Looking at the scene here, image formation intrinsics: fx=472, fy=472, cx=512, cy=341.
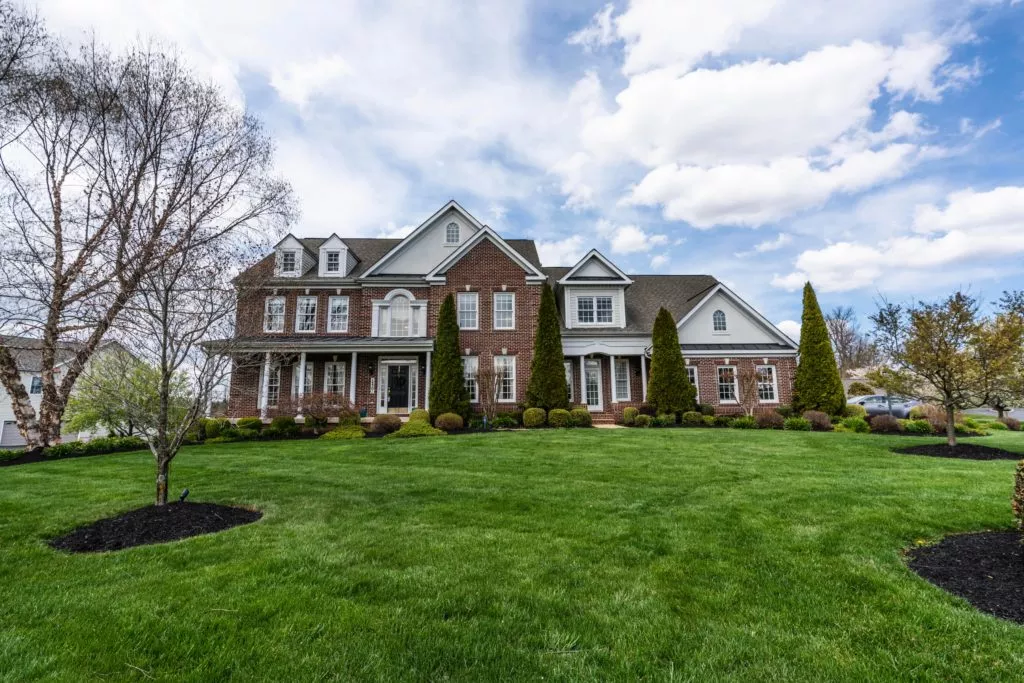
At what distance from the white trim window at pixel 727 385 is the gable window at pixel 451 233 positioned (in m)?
14.2

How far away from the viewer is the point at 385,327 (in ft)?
72.0

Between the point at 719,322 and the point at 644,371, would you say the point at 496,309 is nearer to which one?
the point at 644,371

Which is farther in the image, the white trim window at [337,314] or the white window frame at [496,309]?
the white trim window at [337,314]

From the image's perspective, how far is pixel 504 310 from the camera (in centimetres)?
2164

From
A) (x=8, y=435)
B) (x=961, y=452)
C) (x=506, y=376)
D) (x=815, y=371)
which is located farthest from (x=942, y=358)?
(x=8, y=435)

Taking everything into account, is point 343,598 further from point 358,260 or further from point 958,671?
point 358,260

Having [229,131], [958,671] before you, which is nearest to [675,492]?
[958,671]

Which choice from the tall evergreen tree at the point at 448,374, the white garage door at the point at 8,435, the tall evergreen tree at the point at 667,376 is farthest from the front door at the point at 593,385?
the white garage door at the point at 8,435

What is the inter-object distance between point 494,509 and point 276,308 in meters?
18.7

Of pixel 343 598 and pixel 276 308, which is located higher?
pixel 276 308

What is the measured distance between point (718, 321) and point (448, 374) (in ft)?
44.3

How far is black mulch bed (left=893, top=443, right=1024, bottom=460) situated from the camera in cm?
1114

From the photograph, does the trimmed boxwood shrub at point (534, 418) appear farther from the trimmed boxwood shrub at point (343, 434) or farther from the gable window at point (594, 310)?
the trimmed boxwood shrub at point (343, 434)

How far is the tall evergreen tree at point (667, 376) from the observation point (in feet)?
64.5
